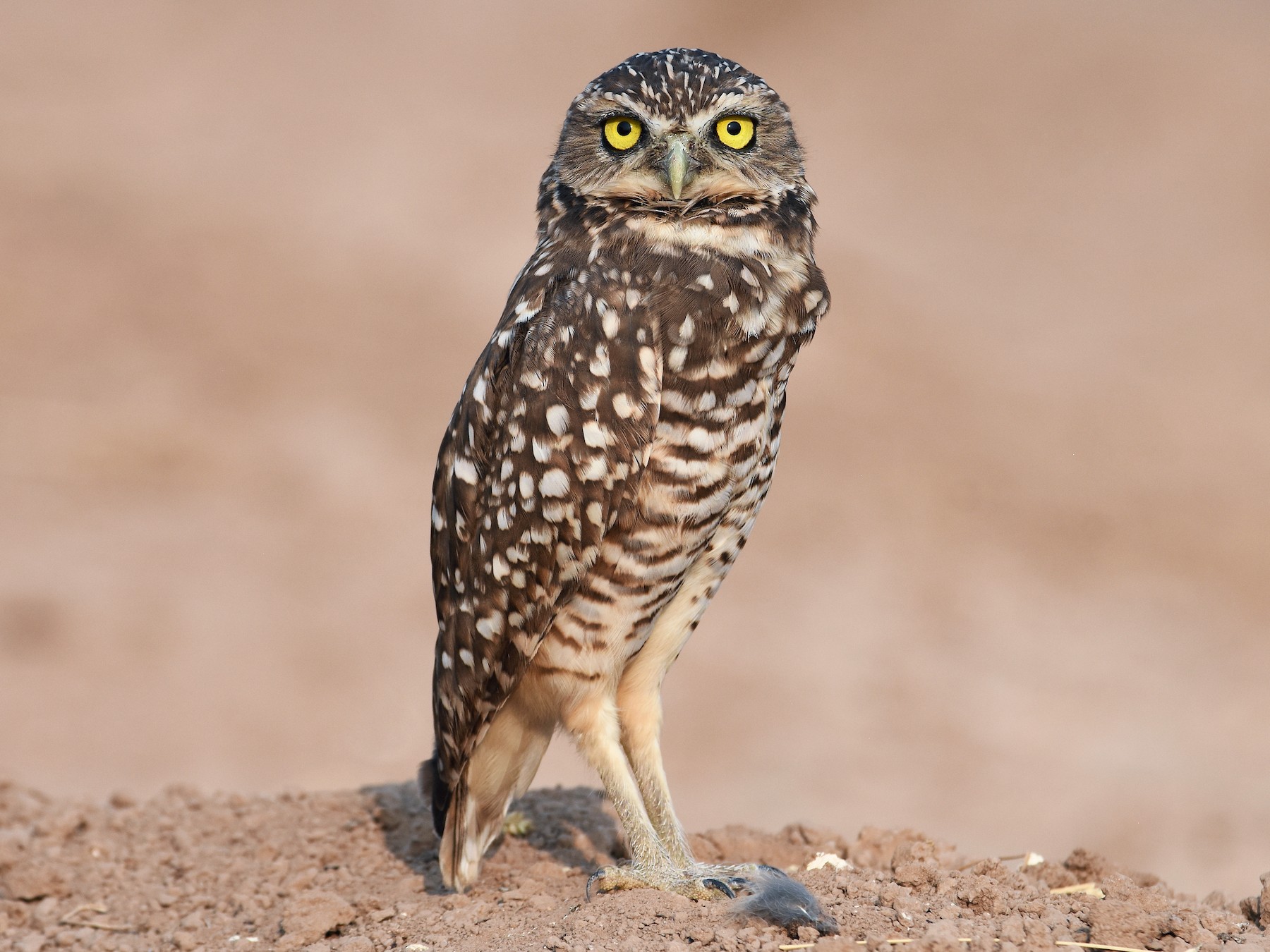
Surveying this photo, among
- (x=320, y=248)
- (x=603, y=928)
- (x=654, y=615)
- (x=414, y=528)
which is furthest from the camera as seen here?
(x=320, y=248)

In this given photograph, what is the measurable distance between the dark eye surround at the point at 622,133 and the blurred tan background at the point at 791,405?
5.58 m

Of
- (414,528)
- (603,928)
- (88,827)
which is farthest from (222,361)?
(603,928)

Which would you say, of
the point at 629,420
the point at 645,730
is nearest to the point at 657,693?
the point at 645,730

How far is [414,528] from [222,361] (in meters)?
3.43

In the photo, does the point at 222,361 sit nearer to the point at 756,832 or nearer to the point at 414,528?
the point at 414,528

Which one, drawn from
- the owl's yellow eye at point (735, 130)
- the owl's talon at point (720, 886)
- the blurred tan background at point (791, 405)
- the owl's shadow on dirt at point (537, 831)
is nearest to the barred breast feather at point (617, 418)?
the owl's yellow eye at point (735, 130)

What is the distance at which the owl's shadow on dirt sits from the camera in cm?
489

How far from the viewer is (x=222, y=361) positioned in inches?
557

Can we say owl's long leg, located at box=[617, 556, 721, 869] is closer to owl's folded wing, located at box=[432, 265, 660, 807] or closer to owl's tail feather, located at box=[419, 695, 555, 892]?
owl's tail feather, located at box=[419, 695, 555, 892]

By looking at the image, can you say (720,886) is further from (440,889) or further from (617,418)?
(617,418)

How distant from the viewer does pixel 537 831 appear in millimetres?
5129

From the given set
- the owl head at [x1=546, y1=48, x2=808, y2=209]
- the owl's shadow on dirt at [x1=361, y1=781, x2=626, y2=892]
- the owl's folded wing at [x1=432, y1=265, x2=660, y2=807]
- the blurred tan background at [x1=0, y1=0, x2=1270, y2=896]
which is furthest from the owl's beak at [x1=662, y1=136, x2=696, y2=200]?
the blurred tan background at [x1=0, y1=0, x2=1270, y2=896]

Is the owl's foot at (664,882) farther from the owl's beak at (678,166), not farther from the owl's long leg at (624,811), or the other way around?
the owl's beak at (678,166)

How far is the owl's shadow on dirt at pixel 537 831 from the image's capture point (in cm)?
489
